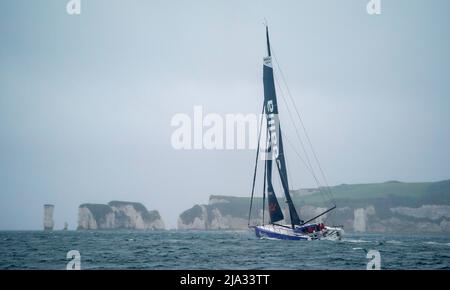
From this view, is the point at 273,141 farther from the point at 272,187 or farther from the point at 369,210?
the point at 369,210

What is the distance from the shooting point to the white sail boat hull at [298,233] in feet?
164

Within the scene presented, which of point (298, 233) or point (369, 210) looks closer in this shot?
point (298, 233)

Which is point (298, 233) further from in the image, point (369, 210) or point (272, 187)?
point (369, 210)

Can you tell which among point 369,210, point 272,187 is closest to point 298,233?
point 272,187

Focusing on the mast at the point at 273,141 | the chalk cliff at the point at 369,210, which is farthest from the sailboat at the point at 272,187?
the chalk cliff at the point at 369,210

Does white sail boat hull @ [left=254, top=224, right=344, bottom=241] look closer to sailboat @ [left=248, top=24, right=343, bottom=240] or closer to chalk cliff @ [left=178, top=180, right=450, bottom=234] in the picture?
sailboat @ [left=248, top=24, right=343, bottom=240]

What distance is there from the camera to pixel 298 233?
5050 centimetres

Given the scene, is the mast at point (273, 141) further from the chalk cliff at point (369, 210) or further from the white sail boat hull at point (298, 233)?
the chalk cliff at point (369, 210)

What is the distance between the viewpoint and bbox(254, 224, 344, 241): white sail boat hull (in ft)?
164

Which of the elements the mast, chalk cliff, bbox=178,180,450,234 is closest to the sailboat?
the mast

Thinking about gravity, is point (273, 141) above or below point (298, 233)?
above

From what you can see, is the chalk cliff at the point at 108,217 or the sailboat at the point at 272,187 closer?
the sailboat at the point at 272,187
